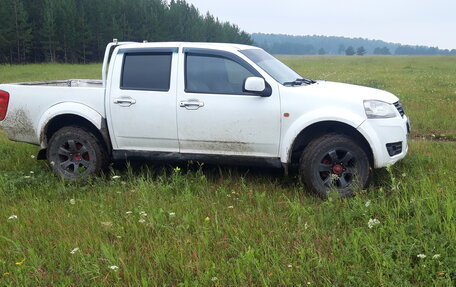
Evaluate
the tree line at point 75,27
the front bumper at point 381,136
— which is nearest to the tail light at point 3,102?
the front bumper at point 381,136

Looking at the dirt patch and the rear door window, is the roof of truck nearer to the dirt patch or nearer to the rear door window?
the rear door window

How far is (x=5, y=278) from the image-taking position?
3279mm

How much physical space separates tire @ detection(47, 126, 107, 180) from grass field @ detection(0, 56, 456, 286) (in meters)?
0.21

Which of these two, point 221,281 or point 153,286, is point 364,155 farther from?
point 153,286

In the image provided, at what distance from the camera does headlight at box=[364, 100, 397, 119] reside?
4.63 meters

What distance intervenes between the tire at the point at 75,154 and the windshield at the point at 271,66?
2314 millimetres

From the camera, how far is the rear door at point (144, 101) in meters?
5.17

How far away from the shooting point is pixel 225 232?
383 centimetres

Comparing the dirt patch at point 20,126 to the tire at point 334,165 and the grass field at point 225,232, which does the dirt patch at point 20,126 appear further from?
the tire at point 334,165

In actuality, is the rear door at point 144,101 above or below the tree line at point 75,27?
below

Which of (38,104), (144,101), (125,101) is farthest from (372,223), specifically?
(38,104)

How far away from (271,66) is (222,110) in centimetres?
99

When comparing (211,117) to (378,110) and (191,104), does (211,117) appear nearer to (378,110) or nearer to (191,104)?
(191,104)

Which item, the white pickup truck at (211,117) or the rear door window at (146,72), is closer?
the white pickup truck at (211,117)
